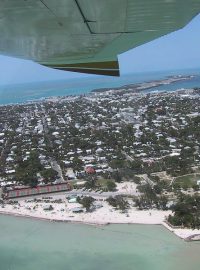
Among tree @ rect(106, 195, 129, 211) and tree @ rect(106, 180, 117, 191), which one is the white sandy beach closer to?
tree @ rect(106, 195, 129, 211)

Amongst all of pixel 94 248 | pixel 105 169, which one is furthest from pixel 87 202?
pixel 105 169

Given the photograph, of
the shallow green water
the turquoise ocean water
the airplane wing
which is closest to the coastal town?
the shallow green water

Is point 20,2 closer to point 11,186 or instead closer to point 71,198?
point 71,198

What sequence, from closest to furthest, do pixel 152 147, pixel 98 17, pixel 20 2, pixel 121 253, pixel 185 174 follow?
pixel 20 2, pixel 98 17, pixel 121 253, pixel 185 174, pixel 152 147

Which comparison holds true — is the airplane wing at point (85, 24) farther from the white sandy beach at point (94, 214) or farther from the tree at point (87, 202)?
the tree at point (87, 202)

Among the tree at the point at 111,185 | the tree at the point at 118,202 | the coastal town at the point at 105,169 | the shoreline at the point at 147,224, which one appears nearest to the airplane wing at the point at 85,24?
the shoreline at the point at 147,224

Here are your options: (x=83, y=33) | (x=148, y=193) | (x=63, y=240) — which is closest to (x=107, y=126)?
(x=148, y=193)

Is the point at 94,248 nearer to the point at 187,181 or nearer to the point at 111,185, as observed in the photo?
the point at 111,185
